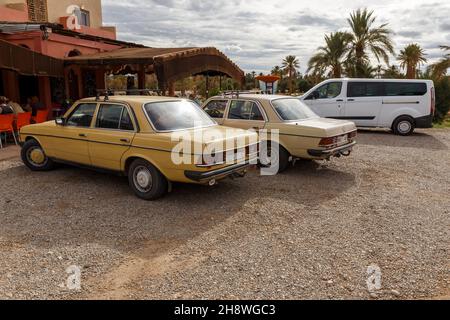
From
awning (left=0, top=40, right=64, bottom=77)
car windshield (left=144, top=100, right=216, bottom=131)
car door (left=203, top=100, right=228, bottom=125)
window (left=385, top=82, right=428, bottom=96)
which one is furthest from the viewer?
window (left=385, top=82, right=428, bottom=96)

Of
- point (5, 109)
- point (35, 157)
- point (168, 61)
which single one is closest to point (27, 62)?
point (5, 109)

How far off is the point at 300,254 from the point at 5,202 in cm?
431

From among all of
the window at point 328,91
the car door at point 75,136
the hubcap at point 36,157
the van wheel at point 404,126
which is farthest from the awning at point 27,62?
the van wheel at point 404,126

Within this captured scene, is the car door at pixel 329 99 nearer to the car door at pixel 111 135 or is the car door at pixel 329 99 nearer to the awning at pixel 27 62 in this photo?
the awning at pixel 27 62

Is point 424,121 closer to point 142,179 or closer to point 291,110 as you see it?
point 291,110

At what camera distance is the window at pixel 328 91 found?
42.3 ft

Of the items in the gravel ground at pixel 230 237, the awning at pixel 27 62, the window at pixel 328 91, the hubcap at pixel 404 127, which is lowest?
the gravel ground at pixel 230 237

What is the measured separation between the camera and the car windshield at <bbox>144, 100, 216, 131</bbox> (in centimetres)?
555

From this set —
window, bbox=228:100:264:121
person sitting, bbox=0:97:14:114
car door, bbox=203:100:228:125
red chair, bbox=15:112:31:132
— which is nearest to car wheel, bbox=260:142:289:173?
window, bbox=228:100:264:121

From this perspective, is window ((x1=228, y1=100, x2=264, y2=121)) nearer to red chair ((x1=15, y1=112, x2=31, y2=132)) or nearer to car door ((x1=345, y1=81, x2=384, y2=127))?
red chair ((x1=15, y1=112, x2=31, y2=132))

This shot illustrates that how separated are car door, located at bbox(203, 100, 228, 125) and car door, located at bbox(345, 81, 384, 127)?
6509mm

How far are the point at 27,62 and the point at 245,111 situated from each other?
21.1 ft
